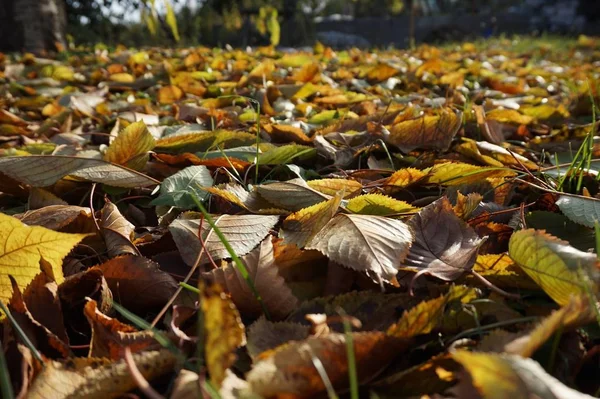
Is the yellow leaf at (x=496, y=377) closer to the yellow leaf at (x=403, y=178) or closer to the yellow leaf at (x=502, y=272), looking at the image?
the yellow leaf at (x=502, y=272)

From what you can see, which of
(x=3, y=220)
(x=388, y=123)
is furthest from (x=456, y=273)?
(x=388, y=123)

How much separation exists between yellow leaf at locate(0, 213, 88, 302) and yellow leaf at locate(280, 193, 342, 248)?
25 centimetres

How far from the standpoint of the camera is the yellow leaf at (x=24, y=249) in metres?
0.59

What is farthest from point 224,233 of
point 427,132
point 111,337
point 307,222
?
point 427,132

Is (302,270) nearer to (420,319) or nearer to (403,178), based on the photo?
(420,319)

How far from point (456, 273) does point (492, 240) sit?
14cm

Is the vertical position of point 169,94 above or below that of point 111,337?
above

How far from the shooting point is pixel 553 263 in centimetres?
54

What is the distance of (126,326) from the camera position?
22.0 inches

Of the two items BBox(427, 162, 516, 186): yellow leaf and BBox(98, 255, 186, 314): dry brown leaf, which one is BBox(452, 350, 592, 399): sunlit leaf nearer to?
BBox(98, 255, 186, 314): dry brown leaf

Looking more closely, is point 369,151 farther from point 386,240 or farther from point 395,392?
point 395,392

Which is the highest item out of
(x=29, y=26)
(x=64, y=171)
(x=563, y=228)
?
(x=29, y=26)

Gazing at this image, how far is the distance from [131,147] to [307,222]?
0.42 meters

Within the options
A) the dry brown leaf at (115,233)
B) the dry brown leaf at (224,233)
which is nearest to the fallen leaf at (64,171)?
the dry brown leaf at (115,233)
